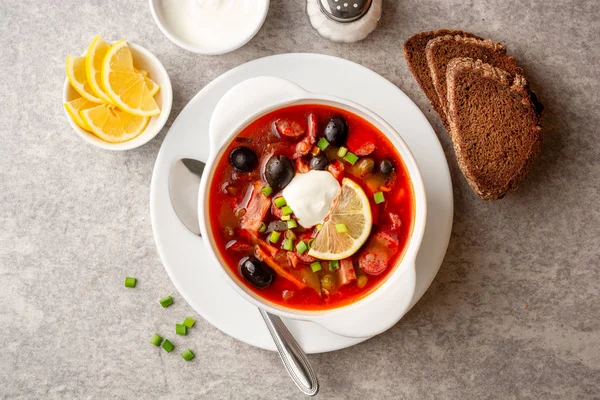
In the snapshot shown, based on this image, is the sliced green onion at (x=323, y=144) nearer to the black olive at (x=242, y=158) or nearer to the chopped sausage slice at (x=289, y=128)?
the chopped sausage slice at (x=289, y=128)

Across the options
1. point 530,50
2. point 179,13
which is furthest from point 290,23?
point 530,50

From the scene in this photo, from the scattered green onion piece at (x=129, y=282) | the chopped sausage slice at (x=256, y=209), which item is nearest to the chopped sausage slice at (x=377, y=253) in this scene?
the chopped sausage slice at (x=256, y=209)

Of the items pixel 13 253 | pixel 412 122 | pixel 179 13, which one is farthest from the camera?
pixel 13 253

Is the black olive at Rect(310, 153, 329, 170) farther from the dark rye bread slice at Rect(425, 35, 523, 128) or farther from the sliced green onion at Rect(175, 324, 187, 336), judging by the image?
the sliced green onion at Rect(175, 324, 187, 336)

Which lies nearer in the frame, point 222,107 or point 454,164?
point 222,107

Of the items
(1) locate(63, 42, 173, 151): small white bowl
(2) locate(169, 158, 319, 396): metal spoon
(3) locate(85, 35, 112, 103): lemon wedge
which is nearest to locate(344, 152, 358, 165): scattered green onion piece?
(2) locate(169, 158, 319, 396): metal spoon

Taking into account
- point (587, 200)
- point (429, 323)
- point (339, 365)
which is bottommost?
point (339, 365)

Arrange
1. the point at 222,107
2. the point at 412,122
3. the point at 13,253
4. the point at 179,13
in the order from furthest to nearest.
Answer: the point at 13,253 < the point at 179,13 < the point at 412,122 < the point at 222,107

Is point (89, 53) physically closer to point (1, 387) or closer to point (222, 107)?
point (222, 107)
